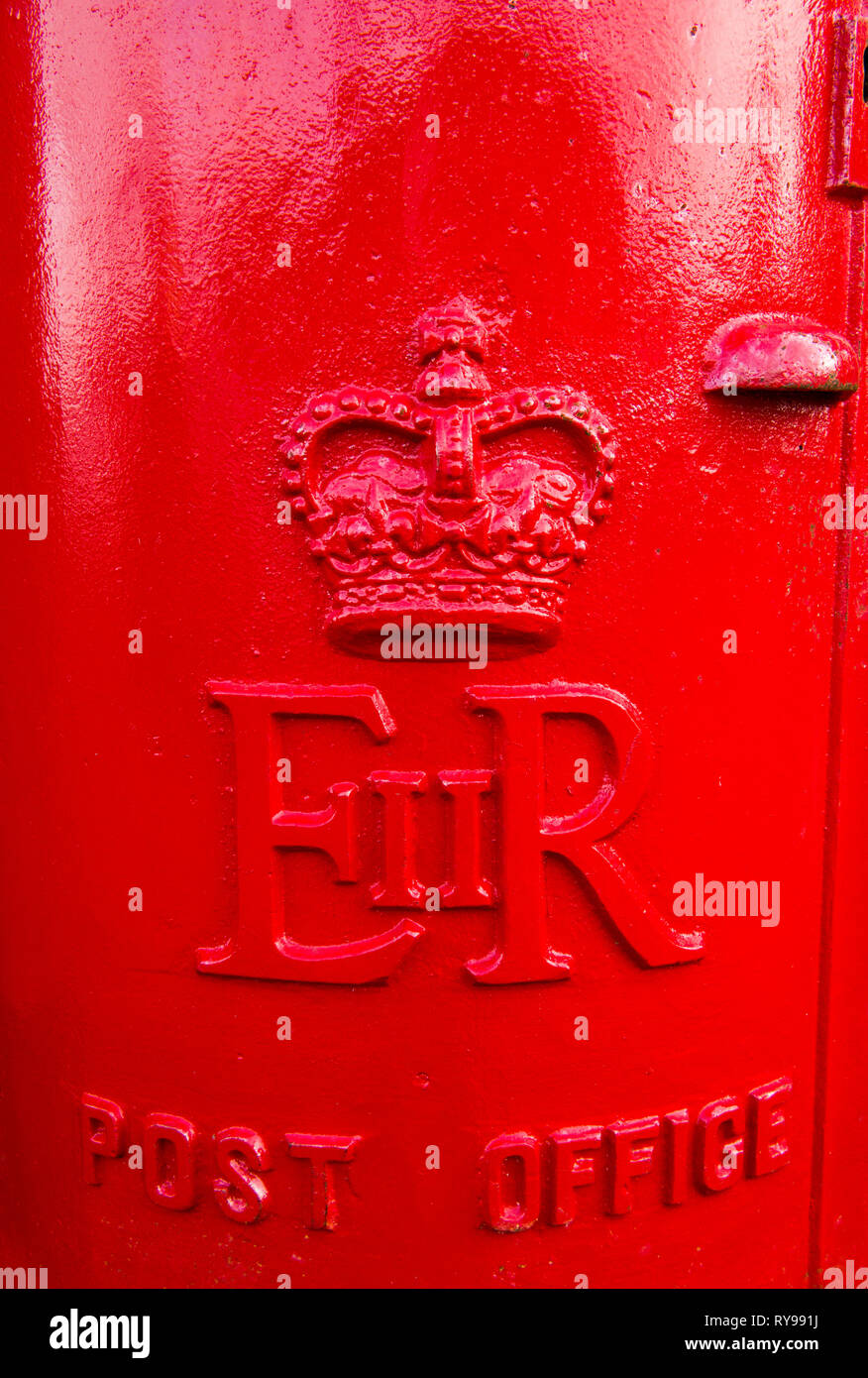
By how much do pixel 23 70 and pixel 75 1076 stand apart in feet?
5.50

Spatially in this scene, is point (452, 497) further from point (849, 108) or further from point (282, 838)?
point (849, 108)

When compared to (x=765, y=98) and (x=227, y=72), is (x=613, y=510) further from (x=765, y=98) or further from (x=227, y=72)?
(x=227, y=72)

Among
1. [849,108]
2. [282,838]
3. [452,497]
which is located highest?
[849,108]

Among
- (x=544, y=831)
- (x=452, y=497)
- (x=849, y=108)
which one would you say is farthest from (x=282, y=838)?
(x=849, y=108)

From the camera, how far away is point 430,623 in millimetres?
1588

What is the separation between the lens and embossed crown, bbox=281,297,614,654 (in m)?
1.55

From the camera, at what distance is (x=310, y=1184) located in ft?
5.65

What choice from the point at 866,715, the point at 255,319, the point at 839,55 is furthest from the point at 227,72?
the point at 866,715

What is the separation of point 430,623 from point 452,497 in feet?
0.62

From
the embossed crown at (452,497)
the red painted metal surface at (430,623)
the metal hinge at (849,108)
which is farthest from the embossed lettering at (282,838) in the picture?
the metal hinge at (849,108)

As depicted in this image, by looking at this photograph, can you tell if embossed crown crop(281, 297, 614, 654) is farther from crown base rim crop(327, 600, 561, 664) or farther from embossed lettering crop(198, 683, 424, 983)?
embossed lettering crop(198, 683, 424, 983)

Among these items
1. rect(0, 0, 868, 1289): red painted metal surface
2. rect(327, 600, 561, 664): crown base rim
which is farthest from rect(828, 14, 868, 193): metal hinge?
rect(327, 600, 561, 664): crown base rim

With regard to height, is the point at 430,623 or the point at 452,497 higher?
the point at 452,497

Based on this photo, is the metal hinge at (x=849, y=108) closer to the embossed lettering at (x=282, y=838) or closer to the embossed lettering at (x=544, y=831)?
the embossed lettering at (x=544, y=831)
